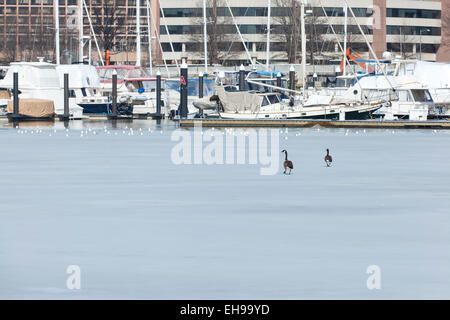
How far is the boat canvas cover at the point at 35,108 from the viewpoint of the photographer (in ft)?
216

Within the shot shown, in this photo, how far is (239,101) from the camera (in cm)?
5828

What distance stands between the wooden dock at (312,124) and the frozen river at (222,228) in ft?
67.9

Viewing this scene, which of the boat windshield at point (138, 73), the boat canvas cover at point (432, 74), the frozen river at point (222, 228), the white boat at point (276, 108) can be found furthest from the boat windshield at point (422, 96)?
the boat windshield at point (138, 73)

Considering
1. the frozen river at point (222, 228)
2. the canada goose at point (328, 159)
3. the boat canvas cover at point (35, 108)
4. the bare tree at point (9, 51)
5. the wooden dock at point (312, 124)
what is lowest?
the frozen river at point (222, 228)

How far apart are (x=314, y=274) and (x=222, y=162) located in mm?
17775

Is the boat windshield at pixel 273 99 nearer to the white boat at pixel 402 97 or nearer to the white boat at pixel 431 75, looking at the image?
the white boat at pixel 402 97

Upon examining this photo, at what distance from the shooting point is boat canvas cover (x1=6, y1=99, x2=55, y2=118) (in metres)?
65.7

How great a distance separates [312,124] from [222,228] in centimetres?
3828

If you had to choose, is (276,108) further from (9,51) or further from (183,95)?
(9,51)

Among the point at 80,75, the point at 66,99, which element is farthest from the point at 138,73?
the point at 66,99

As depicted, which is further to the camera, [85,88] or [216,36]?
[216,36]

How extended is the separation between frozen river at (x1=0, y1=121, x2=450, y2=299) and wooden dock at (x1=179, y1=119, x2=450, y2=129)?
67.9 feet

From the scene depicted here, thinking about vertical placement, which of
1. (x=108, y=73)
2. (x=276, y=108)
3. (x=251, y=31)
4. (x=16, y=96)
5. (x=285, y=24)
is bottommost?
(x=276, y=108)

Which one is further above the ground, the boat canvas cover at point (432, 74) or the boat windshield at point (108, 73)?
the boat windshield at point (108, 73)
